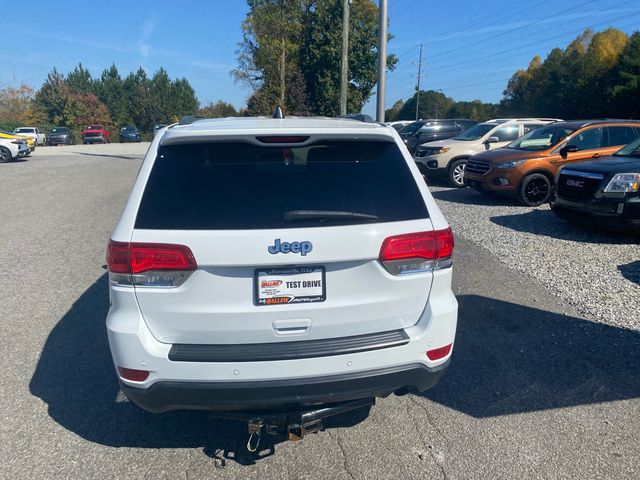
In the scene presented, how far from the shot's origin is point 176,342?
8.11 ft

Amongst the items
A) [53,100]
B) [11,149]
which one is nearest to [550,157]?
[11,149]

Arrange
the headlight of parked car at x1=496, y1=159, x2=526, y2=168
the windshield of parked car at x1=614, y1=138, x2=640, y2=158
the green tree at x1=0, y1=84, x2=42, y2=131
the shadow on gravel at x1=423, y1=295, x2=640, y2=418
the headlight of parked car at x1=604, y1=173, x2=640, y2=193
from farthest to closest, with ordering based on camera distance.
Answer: the green tree at x1=0, y1=84, x2=42, y2=131 < the headlight of parked car at x1=496, y1=159, x2=526, y2=168 < the windshield of parked car at x1=614, y1=138, x2=640, y2=158 < the headlight of parked car at x1=604, y1=173, x2=640, y2=193 < the shadow on gravel at x1=423, y1=295, x2=640, y2=418

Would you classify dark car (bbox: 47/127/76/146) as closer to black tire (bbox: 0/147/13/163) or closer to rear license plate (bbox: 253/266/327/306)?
black tire (bbox: 0/147/13/163)

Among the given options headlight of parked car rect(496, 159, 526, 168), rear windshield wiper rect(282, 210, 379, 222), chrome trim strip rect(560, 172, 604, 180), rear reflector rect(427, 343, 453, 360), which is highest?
rear windshield wiper rect(282, 210, 379, 222)

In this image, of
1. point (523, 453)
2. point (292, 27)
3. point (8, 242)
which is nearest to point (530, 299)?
point (523, 453)

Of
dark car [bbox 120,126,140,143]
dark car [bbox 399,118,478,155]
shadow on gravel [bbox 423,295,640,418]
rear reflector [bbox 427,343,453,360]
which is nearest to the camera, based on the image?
rear reflector [bbox 427,343,453,360]

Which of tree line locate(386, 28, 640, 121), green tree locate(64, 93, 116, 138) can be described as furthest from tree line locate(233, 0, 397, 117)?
green tree locate(64, 93, 116, 138)

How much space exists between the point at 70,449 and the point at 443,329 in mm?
2311

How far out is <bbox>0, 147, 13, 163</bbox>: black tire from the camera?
23.6 m

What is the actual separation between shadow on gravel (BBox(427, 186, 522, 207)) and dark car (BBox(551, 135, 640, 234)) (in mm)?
2837

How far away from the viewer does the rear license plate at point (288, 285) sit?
243 centimetres

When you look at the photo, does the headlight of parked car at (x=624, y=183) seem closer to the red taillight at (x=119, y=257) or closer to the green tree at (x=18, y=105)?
the red taillight at (x=119, y=257)

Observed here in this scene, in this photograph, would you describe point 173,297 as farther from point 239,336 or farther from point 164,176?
point 164,176

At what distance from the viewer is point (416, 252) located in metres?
2.59
